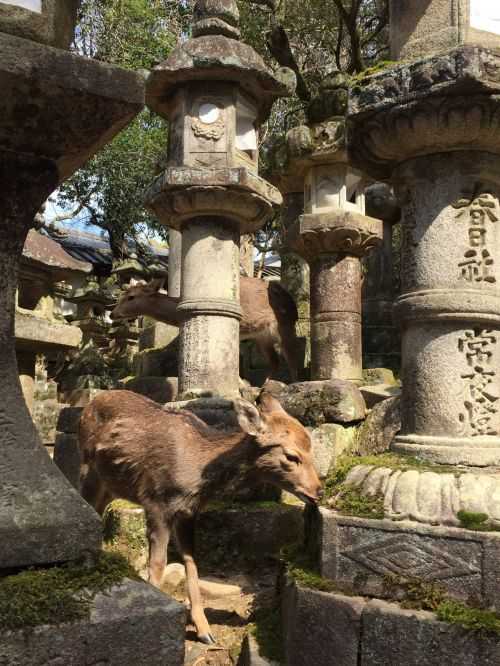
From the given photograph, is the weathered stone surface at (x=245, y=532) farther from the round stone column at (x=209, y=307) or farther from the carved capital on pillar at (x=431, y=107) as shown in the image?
the carved capital on pillar at (x=431, y=107)

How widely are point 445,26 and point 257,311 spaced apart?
4997 mm

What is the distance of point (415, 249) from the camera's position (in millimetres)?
3537

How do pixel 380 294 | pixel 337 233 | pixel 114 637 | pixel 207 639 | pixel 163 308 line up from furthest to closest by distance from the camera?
pixel 380 294 → pixel 163 308 → pixel 337 233 → pixel 207 639 → pixel 114 637

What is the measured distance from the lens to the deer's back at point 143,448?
155 inches

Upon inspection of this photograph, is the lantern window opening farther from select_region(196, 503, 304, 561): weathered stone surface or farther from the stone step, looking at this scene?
the stone step

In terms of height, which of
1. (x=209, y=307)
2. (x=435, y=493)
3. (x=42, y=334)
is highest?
(x=209, y=307)

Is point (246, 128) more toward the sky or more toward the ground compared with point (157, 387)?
more toward the sky

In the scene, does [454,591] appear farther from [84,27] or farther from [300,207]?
[84,27]

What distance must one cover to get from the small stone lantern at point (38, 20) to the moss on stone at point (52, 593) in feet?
4.70

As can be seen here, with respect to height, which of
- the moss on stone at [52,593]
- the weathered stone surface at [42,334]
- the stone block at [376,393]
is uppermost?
the weathered stone surface at [42,334]

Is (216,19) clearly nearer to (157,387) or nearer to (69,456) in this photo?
(157,387)

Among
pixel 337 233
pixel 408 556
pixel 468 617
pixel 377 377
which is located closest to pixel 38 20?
pixel 408 556

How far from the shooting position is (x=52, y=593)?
1535 millimetres

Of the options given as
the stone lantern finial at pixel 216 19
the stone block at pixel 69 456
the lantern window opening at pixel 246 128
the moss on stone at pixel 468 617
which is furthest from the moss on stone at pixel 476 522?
the stone lantern finial at pixel 216 19
